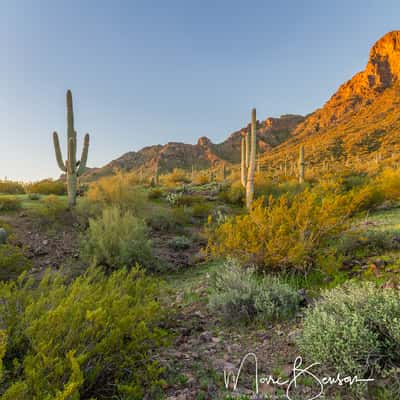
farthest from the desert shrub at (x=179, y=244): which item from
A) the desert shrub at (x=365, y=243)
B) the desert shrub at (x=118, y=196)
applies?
the desert shrub at (x=365, y=243)

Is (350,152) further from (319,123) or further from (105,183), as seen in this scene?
(105,183)

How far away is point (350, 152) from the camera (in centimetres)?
4616

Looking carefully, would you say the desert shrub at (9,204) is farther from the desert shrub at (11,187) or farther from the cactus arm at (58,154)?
the desert shrub at (11,187)

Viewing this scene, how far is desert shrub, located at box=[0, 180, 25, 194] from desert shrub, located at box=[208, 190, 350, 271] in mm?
17550

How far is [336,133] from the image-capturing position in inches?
2272

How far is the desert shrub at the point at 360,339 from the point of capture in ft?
7.75

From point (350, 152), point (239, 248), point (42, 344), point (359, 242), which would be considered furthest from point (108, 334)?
point (350, 152)

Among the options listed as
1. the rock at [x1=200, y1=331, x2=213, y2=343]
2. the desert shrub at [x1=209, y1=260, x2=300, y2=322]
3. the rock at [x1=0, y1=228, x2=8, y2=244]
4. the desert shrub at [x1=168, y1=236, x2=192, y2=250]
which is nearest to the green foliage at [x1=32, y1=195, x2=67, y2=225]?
the rock at [x1=0, y1=228, x2=8, y2=244]

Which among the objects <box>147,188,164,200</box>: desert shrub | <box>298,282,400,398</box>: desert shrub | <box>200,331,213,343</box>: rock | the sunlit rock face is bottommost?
<box>200,331,213,343</box>: rock

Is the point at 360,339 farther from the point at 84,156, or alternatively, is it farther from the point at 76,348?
the point at 84,156

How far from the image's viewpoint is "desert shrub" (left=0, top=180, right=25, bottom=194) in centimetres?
1770

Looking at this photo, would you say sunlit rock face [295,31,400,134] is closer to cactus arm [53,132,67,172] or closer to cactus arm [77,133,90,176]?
cactus arm [77,133,90,176]

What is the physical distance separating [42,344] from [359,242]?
547 cm

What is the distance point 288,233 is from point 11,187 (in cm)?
1898
